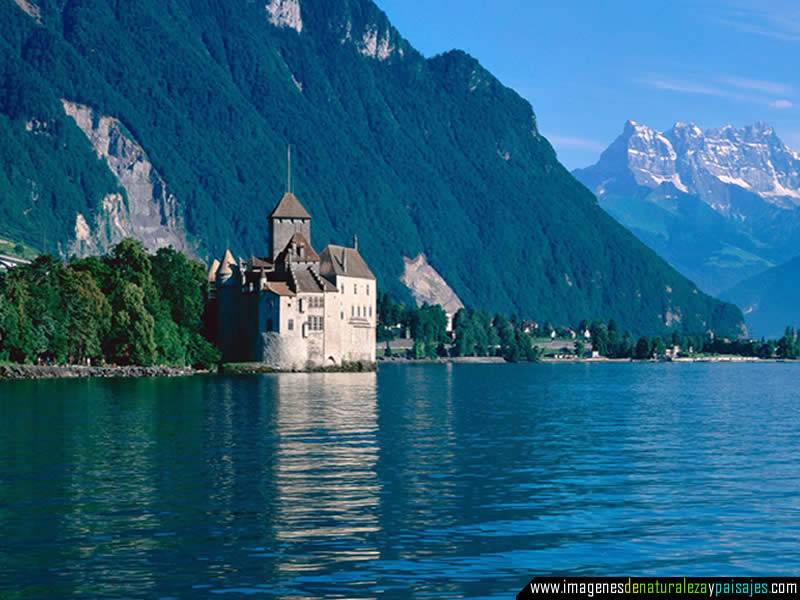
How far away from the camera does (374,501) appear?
43.9m

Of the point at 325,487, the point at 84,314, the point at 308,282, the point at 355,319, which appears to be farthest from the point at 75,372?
the point at 325,487

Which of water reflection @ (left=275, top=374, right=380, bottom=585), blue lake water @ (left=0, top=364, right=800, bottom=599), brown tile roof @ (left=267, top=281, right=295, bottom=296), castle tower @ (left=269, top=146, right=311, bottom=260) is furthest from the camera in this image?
castle tower @ (left=269, top=146, right=311, bottom=260)

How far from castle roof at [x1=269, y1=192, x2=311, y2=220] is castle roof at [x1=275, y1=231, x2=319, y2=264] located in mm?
8635

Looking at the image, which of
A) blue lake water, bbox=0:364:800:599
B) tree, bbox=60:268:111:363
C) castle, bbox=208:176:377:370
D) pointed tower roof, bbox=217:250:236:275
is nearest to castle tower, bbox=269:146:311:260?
castle, bbox=208:176:377:370

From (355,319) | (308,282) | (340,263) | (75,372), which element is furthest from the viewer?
(355,319)

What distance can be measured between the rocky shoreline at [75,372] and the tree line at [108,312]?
161 cm

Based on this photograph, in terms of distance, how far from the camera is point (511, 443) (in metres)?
65.6

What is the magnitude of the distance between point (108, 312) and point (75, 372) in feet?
24.3

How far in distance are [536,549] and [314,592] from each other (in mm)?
7215

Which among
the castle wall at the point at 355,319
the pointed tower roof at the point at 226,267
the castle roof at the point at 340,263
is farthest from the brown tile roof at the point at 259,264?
the castle wall at the point at 355,319

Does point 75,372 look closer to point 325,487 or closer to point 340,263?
point 340,263

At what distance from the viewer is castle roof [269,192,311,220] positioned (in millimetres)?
186500

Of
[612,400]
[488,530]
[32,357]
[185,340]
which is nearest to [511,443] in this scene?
[488,530]

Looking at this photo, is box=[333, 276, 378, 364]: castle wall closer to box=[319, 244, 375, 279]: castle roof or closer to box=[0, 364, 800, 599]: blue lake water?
box=[319, 244, 375, 279]: castle roof
